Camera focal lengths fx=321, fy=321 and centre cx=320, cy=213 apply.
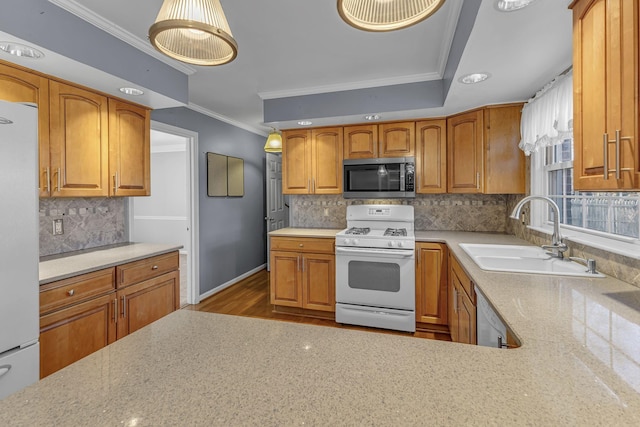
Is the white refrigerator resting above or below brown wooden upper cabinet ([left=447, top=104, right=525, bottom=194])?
below

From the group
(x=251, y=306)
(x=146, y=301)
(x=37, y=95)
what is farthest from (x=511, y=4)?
(x=251, y=306)

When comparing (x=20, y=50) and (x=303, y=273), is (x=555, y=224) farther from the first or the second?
A: (x=20, y=50)

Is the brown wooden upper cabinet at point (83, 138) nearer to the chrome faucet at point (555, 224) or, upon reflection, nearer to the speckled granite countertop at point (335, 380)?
the speckled granite countertop at point (335, 380)

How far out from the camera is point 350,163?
3.34m

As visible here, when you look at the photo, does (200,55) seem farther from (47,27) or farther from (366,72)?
(366,72)

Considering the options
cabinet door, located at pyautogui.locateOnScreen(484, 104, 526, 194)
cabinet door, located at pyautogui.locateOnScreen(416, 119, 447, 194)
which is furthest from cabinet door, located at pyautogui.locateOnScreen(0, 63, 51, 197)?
cabinet door, located at pyautogui.locateOnScreen(484, 104, 526, 194)

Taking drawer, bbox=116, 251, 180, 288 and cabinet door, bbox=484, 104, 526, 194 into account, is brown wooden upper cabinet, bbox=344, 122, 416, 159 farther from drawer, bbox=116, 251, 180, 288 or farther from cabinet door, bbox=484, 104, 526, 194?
drawer, bbox=116, 251, 180, 288

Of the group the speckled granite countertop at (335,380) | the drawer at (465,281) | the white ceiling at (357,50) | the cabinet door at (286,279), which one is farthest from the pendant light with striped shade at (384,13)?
the cabinet door at (286,279)

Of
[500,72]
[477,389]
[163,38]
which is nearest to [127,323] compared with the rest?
[163,38]

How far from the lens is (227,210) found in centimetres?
431

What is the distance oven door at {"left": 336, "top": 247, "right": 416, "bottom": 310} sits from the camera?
114 inches

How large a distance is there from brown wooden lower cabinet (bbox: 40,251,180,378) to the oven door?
1.50 m

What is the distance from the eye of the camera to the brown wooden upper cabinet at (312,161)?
345 centimetres

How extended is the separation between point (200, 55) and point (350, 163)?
7.15ft
